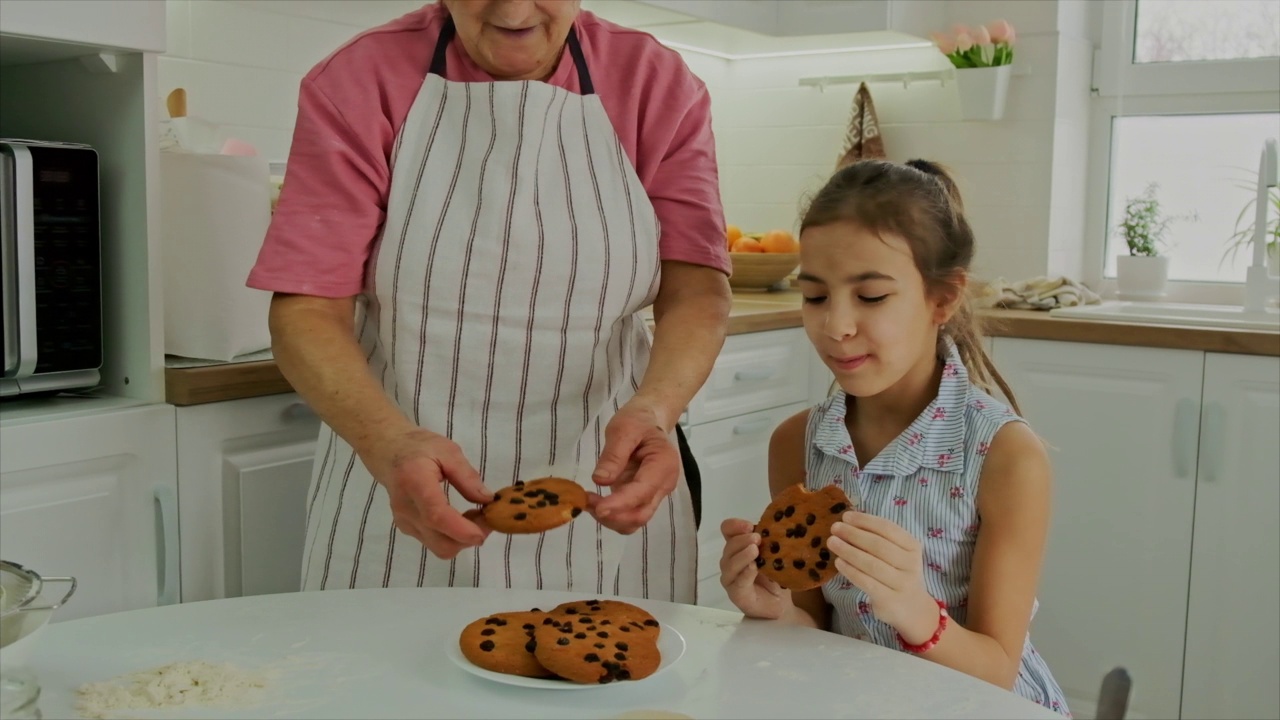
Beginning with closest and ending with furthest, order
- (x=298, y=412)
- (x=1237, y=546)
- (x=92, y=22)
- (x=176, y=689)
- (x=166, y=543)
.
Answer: (x=176, y=689), (x=92, y=22), (x=166, y=543), (x=298, y=412), (x=1237, y=546)

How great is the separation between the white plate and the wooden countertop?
0.83m

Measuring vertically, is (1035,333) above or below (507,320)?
below

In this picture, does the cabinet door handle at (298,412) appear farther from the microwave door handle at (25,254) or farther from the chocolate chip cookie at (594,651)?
the chocolate chip cookie at (594,651)

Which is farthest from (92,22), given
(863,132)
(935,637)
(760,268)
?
(863,132)

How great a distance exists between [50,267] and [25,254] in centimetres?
5

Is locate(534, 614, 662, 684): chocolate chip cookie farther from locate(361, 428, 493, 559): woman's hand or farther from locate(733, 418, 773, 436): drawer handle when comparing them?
locate(733, 418, 773, 436): drawer handle

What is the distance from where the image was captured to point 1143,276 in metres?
3.11

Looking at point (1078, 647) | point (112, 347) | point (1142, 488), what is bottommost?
point (1078, 647)

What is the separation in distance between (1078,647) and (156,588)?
1.93m

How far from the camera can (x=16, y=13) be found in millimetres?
1438

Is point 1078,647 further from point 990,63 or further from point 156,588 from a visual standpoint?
point 156,588

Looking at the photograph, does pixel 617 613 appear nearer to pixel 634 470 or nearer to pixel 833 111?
pixel 634 470

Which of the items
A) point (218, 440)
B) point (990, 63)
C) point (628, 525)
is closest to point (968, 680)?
point (628, 525)

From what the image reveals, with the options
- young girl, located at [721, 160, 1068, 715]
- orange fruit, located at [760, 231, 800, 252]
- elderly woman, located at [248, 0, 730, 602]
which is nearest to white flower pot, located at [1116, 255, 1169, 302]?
orange fruit, located at [760, 231, 800, 252]
